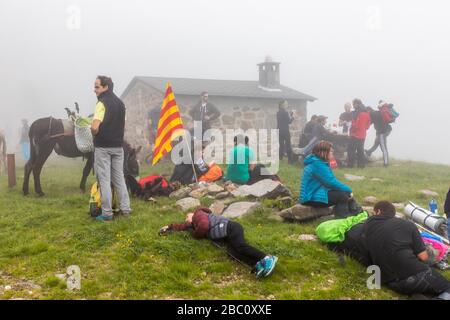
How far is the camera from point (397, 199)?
33.5ft

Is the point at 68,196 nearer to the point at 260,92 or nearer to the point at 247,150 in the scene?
the point at 247,150

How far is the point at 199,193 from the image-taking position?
9875 millimetres

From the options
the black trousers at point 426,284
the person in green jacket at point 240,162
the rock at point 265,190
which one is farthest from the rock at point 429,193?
the black trousers at point 426,284

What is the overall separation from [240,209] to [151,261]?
273 cm

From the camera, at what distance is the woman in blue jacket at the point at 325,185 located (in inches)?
299

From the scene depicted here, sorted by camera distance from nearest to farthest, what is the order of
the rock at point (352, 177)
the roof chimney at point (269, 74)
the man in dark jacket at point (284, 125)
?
the rock at point (352, 177) → the man in dark jacket at point (284, 125) → the roof chimney at point (269, 74)

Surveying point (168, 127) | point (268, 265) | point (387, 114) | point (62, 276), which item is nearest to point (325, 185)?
point (268, 265)

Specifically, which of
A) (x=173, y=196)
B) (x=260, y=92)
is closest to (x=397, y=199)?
(x=173, y=196)

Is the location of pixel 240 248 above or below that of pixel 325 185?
below

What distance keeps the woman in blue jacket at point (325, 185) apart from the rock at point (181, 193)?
325 cm

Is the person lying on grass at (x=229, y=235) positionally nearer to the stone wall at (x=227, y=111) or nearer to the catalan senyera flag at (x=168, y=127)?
the catalan senyera flag at (x=168, y=127)

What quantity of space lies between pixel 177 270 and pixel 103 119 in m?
3.10

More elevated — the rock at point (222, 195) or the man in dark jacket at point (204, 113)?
the man in dark jacket at point (204, 113)

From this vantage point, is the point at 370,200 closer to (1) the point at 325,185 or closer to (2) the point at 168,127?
(1) the point at 325,185
